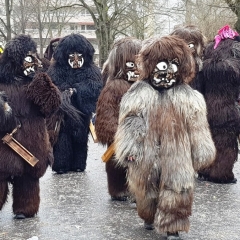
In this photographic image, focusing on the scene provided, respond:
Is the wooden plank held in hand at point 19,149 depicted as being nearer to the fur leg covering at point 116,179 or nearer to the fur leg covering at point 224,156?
the fur leg covering at point 116,179

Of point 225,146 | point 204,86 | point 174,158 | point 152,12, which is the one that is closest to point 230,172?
point 225,146

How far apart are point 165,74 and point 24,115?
1646 millimetres

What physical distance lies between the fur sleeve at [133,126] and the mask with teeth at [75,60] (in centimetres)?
325

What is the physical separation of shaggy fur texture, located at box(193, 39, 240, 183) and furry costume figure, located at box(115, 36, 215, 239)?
243 centimetres

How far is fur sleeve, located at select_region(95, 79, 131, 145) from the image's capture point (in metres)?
6.46

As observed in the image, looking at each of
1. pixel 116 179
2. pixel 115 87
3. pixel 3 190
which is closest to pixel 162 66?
pixel 115 87

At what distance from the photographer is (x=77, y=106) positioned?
8.56 meters

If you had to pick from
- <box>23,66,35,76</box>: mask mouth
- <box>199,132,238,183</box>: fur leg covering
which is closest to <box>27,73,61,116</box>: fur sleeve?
<box>23,66,35,76</box>: mask mouth

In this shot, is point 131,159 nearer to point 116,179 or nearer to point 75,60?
point 116,179

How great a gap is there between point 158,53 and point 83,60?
3.35 metres

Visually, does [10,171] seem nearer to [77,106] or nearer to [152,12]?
[77,106]

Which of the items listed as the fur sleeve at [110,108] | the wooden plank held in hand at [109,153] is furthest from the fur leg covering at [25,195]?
the fur sleeve at [110,108]

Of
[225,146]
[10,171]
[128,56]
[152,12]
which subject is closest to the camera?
[10,171]

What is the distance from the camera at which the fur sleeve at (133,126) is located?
5.13m
